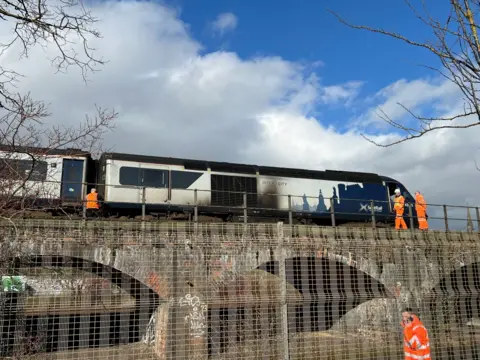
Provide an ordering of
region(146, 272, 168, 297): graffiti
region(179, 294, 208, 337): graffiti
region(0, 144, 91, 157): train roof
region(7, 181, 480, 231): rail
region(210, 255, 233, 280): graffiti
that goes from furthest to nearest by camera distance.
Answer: region(7, 181, 480, 231): rail < region(210, 255, 233, 280): graffiti < region(146, 272, 168, 297): graffiti < region(179, 294, 208, 337): graffiti < region(0, 144, 91, 157): train roof

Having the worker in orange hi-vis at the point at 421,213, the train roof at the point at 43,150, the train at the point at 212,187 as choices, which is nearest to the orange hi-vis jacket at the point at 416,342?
the train roof at the point at 43,150

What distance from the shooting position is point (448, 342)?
28.1 feet

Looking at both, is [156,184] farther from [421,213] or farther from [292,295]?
[292,295]

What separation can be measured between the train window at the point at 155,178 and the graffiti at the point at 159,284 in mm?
10361

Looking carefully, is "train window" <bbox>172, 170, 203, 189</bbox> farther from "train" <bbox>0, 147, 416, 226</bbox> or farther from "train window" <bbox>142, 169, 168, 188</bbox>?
"train window" <bbox>142, 169, 168, 188</bbox>

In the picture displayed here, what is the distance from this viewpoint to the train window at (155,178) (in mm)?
17609

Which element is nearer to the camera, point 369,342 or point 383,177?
point 369,342

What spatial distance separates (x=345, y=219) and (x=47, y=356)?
16.3 metres

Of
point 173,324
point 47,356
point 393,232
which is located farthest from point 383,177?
point 47,356

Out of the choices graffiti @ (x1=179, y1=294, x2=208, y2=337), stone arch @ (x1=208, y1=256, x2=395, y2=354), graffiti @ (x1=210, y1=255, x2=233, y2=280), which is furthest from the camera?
graffiti @ (x1=210, y1=255, x2=233, y2=280)

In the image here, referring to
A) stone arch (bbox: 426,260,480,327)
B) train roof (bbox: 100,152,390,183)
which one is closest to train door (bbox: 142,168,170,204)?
train roof (bbox: 100,152,390,183)

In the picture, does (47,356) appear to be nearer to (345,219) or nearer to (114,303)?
(114,303)

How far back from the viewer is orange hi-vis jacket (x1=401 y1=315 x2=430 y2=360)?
6.39m

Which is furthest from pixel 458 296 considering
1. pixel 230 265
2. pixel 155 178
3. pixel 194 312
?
pixel 155 178
